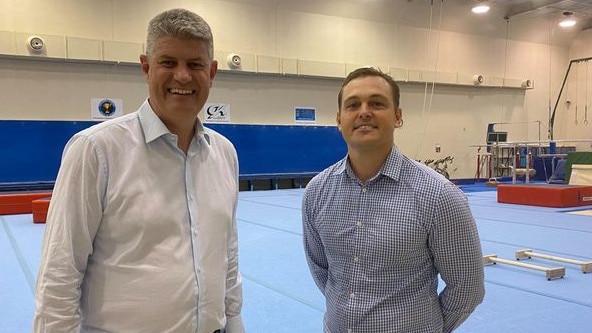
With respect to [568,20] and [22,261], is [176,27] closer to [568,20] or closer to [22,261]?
[22,261]

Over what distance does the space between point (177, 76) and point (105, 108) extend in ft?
43.9

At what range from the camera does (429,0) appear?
18.7 metres

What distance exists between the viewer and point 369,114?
74.4 inches

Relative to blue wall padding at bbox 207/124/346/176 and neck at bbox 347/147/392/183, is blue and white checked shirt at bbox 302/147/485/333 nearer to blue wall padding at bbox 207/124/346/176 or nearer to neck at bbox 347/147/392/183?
neck at bbox 347/147/392/183

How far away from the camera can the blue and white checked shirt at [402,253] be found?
1.86m

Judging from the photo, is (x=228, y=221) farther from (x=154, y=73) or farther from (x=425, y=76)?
(x=425, y=76)

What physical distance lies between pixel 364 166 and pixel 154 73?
35.1 inches

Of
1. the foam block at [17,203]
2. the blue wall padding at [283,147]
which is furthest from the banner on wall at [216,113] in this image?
the foam block at [17,203]

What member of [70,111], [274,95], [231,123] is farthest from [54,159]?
[274,95]

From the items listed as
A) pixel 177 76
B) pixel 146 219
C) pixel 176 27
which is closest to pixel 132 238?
pixel 146 219

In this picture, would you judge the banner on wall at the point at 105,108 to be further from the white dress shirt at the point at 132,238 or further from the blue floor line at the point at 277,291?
the white dress shirt at the point at 132,238

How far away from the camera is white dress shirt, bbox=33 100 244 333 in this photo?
1436 millimetres

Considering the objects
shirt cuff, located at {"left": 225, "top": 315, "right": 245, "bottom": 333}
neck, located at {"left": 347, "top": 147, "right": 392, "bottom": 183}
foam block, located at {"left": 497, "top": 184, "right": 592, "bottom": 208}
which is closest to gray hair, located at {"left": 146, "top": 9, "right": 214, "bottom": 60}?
neck, located at {"left": 347, "top": 147, "right": 392, "bottom": 183}

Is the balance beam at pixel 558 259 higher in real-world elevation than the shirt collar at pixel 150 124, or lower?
lower
